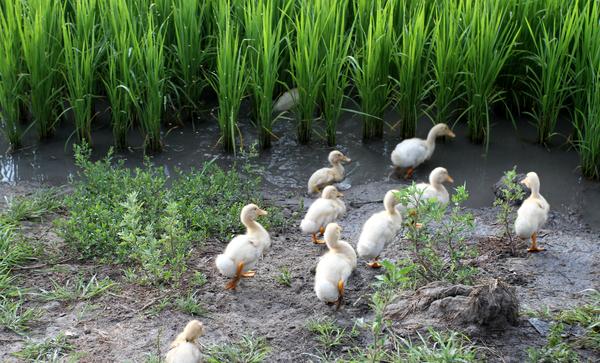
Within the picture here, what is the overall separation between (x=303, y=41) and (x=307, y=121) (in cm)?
73

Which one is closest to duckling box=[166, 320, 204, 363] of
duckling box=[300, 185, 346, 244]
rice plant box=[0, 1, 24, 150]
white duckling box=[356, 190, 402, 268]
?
white duckling box=[356, 190, 402, 268]

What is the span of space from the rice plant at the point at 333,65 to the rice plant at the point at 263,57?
1.36 feet

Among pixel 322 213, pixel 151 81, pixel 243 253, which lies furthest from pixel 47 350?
pixel 151 81

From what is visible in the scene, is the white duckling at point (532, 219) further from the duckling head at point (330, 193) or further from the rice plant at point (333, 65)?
the rice plant at point (333, 65)

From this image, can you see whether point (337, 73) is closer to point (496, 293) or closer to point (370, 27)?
point (370, 27)

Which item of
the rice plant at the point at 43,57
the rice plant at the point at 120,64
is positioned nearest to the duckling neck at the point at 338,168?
the rice plant at the point at 120,64

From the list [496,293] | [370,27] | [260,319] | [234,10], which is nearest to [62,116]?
[234,10]

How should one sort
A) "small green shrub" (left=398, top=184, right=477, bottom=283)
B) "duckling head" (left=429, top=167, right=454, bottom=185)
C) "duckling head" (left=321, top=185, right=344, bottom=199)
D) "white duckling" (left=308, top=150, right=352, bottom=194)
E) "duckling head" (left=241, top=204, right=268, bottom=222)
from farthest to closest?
"white duckling" (left=308, top=150, right=352, bottom=194), "duckling head" (left=429, top=167, right=454, bottom=185), "duckling head" (left=321, top=185, right=344, bottom=199), "duckling head" (left=241, top=204, right=268, bottom=222), "small green shrub" (left=398, top=184, right=477, bottom=283)

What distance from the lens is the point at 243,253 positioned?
18.6 feet

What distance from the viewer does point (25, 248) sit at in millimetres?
6094

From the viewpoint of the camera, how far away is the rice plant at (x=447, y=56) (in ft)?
24.5

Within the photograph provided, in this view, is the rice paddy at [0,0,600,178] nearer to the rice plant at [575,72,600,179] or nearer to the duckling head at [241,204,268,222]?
the rice plant at [575,72,600,179]

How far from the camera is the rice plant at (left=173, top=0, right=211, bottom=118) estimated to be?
25.5 feet

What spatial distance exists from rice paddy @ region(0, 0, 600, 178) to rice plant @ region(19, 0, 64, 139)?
12mm
